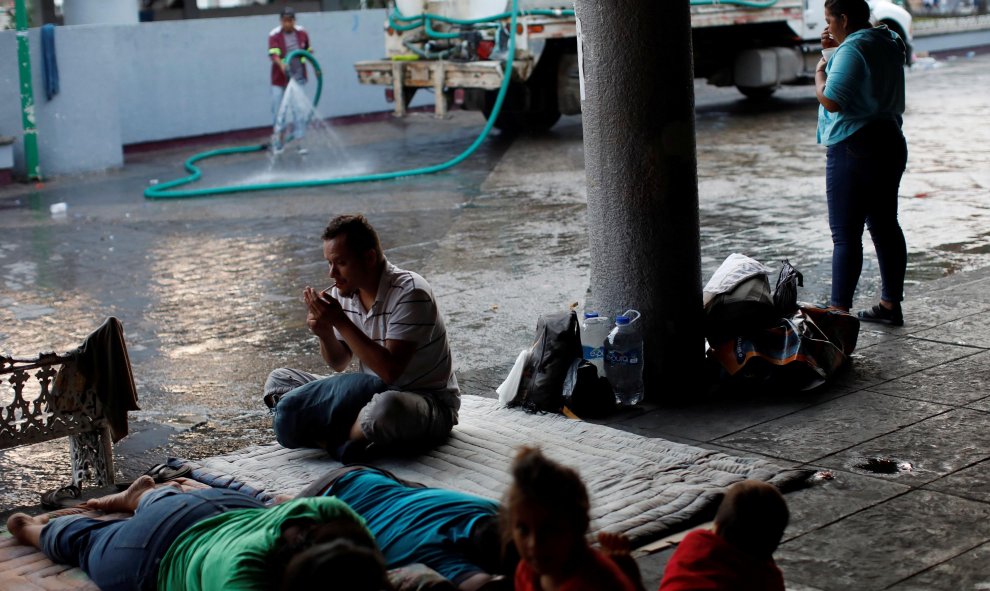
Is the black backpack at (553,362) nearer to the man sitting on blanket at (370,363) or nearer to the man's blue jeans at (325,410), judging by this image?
the man sitting on blanket at (370,363)

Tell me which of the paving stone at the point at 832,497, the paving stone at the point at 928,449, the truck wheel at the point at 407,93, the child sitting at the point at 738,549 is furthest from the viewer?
the truck wheel at the point at 407,93

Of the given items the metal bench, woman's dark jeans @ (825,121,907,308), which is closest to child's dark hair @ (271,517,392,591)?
the metal bench

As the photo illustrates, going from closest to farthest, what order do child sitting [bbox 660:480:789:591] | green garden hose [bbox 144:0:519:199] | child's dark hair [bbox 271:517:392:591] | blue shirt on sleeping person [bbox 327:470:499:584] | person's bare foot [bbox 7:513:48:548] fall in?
child's dark hair [bbox 271:517:392:591] < child sitting [bbox 660:480:789:591] < blue shirt on sleeping person [bbox 327:470:499:584] < person's bare foot [bbox 7:513:48:548] < green garden hose [bbox 144:0:519:199]

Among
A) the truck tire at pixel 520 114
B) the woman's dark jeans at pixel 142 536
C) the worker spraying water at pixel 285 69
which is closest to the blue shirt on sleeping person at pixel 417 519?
the woman's dark jeans at pixel 142 536

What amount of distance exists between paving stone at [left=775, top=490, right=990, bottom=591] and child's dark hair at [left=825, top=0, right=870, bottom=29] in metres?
2.85

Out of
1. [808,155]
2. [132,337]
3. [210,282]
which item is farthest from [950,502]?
[808,155]

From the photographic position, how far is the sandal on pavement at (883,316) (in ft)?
21.2

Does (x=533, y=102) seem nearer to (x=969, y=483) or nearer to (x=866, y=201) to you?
(x=866, y=201)

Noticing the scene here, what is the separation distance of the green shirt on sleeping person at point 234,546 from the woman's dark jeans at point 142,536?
60 millimetres

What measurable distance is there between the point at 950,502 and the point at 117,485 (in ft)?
10.2

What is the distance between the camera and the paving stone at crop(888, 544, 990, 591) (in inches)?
139

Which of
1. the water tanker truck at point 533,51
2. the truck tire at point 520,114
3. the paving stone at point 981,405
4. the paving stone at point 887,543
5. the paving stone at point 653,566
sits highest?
the water tanker truck at point 533,51

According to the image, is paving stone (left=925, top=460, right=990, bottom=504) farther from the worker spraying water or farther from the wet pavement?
the worker spraying water

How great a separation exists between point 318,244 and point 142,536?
6.66 meters
